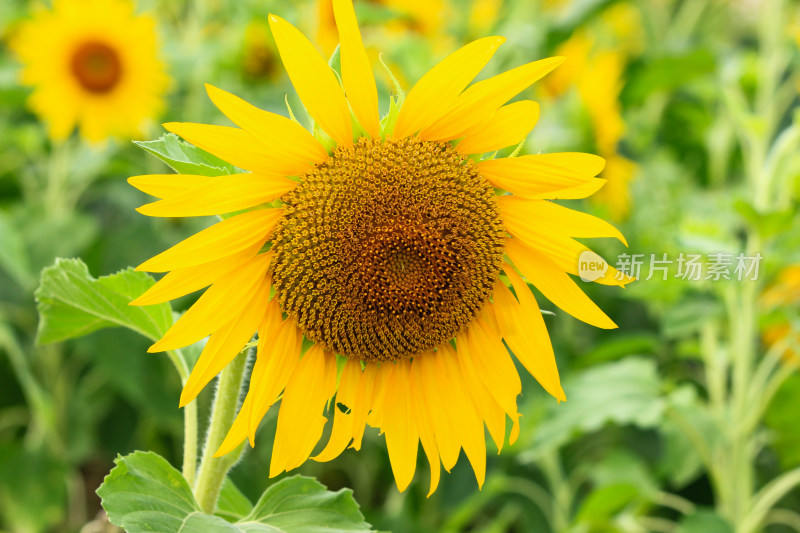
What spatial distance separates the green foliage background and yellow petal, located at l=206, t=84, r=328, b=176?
14.1 inches

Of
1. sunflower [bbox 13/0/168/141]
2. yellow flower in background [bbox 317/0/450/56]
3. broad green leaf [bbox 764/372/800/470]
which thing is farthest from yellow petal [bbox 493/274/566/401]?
yellow flower in background [bbox 317/0/450/56]

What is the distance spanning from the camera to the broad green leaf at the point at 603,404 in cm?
127

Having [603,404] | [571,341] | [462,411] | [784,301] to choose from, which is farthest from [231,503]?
[571,341]

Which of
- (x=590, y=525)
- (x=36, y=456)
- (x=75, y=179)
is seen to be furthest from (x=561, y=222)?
(x=75, y=179)

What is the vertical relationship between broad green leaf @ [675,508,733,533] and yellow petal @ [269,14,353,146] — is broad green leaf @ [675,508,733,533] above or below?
below

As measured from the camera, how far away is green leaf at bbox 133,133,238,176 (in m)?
0.61

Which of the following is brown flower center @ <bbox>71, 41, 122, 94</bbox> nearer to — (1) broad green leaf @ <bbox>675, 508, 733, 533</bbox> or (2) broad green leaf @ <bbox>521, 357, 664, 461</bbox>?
(2) broad green leaf @ <bbox>521, 357, 664, 461</bbox>

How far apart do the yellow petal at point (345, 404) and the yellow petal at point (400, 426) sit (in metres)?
0.03

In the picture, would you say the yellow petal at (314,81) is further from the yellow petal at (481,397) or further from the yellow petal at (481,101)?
the yellow petal at (481,397)

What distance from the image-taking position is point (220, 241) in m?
0.61

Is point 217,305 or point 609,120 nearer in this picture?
point 217,305

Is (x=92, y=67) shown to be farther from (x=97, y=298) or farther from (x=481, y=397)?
(x=481, y=397)

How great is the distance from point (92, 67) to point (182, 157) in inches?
63.5

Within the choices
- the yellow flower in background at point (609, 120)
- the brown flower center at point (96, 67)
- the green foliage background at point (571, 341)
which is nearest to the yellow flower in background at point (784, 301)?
the green foliage background at point (571, 341)
